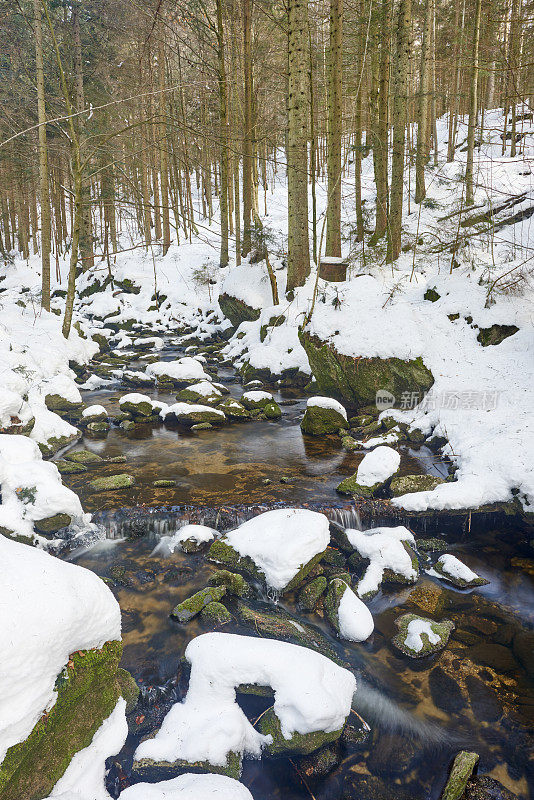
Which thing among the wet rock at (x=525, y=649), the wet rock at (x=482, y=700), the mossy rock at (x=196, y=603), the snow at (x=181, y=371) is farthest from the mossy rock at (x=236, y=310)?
the wet rock at (x=482, y=700)

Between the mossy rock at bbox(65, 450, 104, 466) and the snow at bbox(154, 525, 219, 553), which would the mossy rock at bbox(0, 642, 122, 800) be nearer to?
the snow at bbox(154, 525, 219, 553)

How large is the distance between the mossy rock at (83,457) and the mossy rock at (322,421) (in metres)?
3.97

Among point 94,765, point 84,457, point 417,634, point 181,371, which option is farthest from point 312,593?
point 181,371

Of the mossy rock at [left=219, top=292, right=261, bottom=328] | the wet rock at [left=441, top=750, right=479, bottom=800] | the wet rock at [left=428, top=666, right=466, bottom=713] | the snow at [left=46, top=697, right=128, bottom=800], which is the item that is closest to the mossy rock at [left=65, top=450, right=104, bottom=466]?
the snow at [left=46, top=697, right=128, bottom=800]

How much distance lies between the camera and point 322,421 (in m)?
9.01

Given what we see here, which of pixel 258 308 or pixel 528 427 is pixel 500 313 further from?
pixel 258 308

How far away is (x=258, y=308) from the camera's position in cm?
1508

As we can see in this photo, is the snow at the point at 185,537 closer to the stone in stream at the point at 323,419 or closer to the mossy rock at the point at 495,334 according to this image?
the stone in stream at the point at 323,419

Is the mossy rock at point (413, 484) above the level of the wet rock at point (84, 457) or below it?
above

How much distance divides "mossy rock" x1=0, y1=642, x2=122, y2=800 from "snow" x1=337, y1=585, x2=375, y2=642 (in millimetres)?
2363

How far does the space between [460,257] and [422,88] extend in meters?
10.3

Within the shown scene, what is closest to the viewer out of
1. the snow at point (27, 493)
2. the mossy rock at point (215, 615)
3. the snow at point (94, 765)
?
the snow at point (94, 765)

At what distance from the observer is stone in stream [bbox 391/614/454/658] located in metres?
4.41

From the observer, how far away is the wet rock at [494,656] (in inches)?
169
